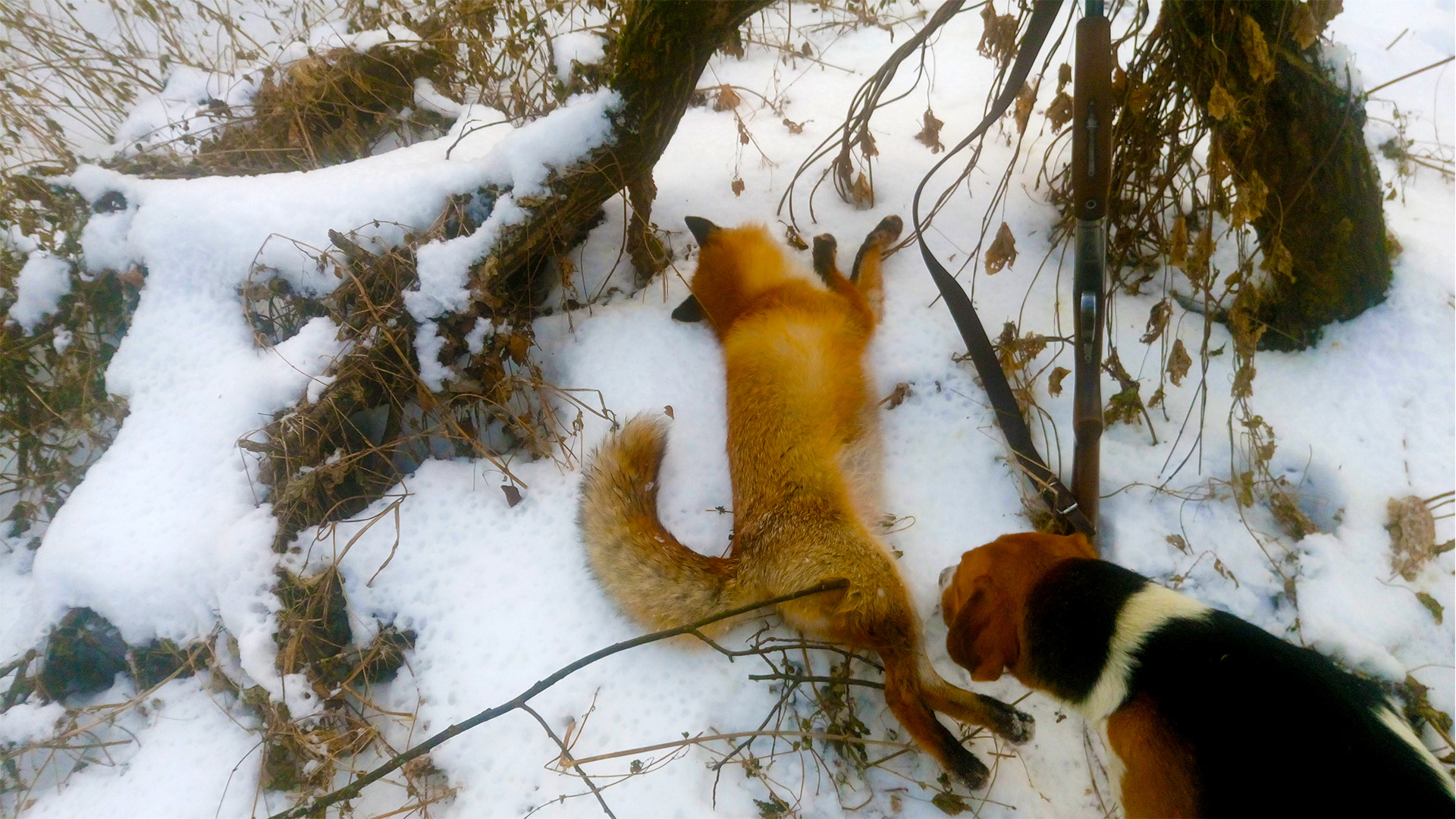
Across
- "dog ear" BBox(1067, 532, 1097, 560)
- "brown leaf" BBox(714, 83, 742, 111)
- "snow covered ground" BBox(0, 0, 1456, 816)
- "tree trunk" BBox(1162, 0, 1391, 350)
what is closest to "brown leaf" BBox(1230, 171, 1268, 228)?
"tree trunk" BBox(1162, 0, 1391, 350)

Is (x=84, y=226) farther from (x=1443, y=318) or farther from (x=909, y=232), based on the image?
(x=1443, y=318)

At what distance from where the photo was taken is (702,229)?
9.73ft

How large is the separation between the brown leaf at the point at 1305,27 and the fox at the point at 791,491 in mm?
1441

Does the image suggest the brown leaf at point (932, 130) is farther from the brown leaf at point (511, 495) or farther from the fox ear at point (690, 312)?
the brown leaf at point (511, 495)

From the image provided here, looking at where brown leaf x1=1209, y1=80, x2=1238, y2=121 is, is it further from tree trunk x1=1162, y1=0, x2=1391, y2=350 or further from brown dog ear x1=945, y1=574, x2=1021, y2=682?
brown dog ear x1=945, y1=574, x2=1021, y2=682

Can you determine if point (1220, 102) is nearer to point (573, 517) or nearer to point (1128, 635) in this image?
point (1128, 635)

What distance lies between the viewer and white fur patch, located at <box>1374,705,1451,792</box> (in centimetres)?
153

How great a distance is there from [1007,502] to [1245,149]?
137 centimetres

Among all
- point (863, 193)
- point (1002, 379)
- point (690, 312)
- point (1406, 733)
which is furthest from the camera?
point (863, 193)

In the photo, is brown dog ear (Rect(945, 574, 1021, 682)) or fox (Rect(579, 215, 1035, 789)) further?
fox (Rect(579, 215, 1035, 789))

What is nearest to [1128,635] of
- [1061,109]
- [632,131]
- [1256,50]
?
[1256,50]

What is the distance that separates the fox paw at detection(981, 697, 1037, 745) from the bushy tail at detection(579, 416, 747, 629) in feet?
2.87

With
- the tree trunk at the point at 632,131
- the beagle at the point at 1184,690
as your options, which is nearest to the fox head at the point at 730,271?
the tree trunk at the point at 632,131

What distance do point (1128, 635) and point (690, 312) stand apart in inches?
79.1
